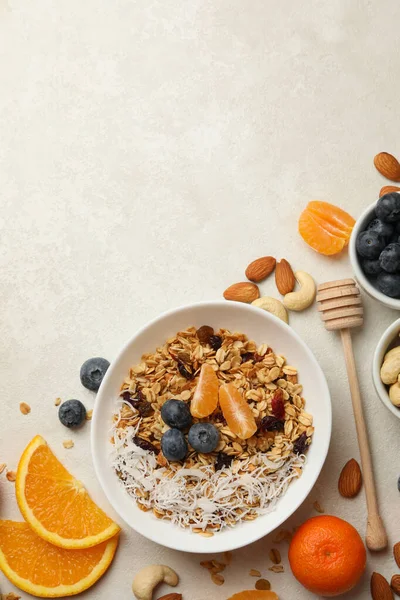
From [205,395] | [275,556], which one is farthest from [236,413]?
[275,556]

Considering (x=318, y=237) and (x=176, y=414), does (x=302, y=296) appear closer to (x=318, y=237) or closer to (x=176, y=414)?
(x=318, y=237)

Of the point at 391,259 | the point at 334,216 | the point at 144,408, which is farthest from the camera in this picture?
the point at 334,216

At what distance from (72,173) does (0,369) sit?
22.1 inches

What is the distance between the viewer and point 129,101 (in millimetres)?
1854

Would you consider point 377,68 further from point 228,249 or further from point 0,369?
point 0,369

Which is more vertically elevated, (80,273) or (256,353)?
(80,273)

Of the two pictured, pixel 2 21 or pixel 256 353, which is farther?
pixel 2 21

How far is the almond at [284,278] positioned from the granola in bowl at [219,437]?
171 millimetres

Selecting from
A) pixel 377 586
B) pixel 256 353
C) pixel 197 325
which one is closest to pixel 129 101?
pixel 197 325

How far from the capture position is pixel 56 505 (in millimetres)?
1716

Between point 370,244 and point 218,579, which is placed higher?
point 370,244

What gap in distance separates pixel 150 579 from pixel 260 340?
65cm

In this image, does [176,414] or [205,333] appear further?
[205,333]

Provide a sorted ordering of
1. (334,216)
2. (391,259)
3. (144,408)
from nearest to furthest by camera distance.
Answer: (391,259)
(144,408)
(334,216)
